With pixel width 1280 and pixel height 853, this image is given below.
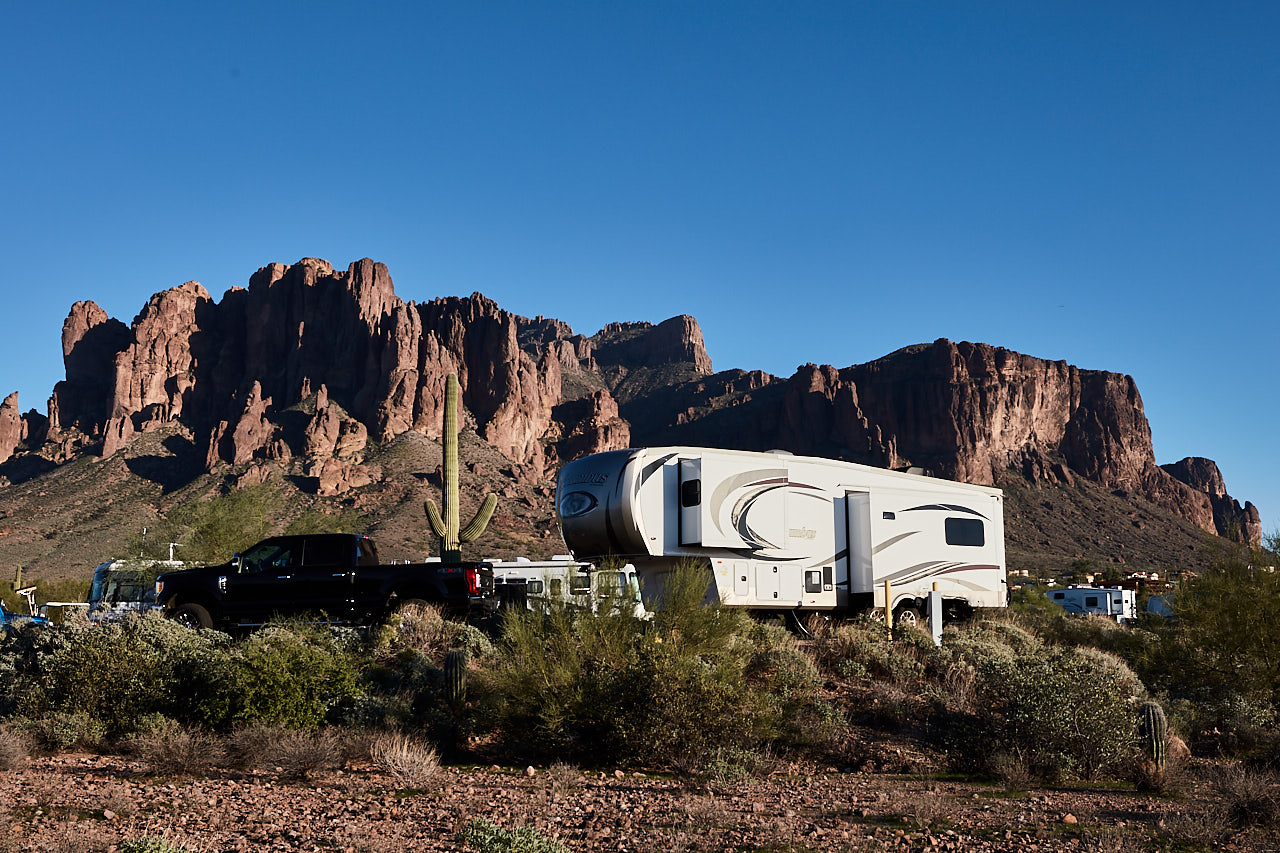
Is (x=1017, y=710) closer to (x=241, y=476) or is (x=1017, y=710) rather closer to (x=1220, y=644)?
(x=1220, y=644)

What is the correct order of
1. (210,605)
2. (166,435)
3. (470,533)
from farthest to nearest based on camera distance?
(166,435) → (470,533) → (210,605)

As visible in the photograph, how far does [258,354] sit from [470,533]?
322 feet

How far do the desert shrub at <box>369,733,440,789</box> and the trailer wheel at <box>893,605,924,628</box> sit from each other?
10377 mm

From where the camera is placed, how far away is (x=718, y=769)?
10.1m

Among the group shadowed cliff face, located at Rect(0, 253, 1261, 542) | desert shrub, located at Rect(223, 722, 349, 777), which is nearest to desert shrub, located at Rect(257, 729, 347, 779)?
desert shrub, located at Rect(223, 722, 349, 777)

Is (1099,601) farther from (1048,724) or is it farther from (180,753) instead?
(180,753)

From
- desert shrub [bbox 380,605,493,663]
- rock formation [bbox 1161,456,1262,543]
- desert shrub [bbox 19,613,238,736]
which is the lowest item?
desert shrub [bbox 19,613,238,736]

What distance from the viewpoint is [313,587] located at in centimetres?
1645

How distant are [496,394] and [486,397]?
4.75ft

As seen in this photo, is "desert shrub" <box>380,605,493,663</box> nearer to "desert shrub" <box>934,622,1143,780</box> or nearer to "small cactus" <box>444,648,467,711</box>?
"small cactus" <box>444,648,467,711</box>

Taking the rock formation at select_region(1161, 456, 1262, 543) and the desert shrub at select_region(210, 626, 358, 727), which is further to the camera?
the rock formation at select_region(1161, 456, 1262, 543)

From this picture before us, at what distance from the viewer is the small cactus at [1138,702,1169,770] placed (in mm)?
11156

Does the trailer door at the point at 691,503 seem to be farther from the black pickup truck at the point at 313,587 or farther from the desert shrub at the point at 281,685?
the desert shrub at the point at 281,685

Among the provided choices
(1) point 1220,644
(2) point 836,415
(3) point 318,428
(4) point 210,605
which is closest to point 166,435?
(3) point 318,428
